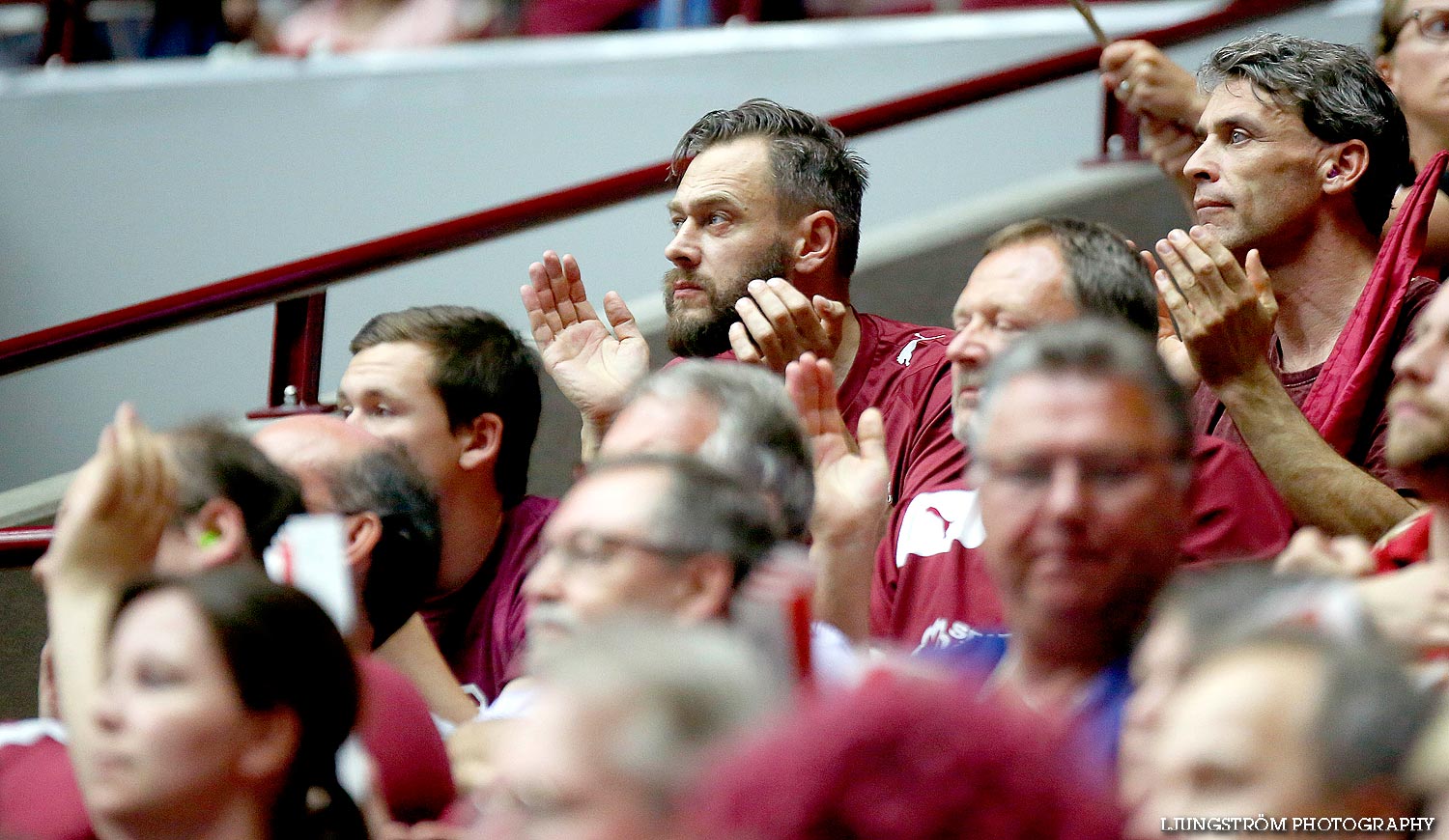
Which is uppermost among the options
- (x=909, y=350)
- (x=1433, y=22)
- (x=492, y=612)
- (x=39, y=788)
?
(x=1433, y=22)

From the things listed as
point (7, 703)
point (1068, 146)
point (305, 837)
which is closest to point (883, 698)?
point (305, 837)

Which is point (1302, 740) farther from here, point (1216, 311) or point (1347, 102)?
point (1347, 102)

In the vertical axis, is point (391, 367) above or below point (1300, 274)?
below

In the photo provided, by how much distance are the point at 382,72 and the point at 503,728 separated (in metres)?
3.03

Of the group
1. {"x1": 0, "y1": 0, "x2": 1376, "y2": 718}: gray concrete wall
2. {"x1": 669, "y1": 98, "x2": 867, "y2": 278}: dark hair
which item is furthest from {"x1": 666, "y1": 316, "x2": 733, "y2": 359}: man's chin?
{"x1": 0, "y1": 0, "x2": 1376, "y2": 718}: gray concrete wall

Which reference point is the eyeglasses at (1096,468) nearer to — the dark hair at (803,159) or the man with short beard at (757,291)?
the man with short beard at (757,291)

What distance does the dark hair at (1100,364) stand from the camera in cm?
155

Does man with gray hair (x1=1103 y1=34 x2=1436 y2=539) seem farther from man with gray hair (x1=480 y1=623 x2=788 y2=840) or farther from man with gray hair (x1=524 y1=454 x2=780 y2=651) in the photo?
man with gray hair (x1=480 y1=623 x2=788 y2=840)

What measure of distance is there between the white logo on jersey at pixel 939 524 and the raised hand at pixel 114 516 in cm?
85

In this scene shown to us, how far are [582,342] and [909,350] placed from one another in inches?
19.1

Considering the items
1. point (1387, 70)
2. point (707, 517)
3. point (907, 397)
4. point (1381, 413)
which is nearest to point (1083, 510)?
point (707, 517)

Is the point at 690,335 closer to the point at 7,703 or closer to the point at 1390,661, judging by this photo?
the point at 7,703

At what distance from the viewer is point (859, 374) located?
262cm

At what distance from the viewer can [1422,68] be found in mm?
2795
